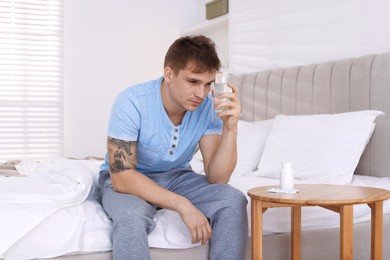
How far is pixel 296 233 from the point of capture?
2.09 meters

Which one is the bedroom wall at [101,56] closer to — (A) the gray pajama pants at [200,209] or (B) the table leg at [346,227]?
(A) the gray pajama pants at [200,209]

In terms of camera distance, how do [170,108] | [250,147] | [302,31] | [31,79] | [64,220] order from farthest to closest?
[31,79], [302,31], [250,147], [170,108], [64,220]

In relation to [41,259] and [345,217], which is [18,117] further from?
[345,217]

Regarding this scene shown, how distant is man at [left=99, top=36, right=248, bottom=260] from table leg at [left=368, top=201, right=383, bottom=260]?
0.45 m

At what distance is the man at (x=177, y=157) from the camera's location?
1.80 m

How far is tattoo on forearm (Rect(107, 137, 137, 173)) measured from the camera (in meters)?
1.91

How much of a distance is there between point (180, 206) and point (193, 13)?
400 centimetres

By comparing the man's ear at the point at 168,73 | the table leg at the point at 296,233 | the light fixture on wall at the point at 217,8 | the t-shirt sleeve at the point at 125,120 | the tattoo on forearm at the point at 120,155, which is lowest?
the table leg at the point at 296,233

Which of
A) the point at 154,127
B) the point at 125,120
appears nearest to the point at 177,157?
the point at 154,127

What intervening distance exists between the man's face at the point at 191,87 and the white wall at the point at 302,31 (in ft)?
4.36

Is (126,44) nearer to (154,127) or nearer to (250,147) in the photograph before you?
(250,147)

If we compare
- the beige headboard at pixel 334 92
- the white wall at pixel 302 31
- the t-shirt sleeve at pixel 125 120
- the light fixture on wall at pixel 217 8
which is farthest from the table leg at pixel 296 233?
the light fixture on wall at pixel 217 8

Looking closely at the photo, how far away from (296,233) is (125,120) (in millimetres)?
785

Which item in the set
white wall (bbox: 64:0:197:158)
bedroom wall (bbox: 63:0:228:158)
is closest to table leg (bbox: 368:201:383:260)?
bedroom wall (bbox: 63:0:228:158)
